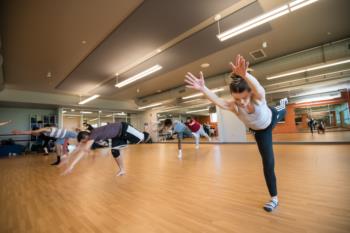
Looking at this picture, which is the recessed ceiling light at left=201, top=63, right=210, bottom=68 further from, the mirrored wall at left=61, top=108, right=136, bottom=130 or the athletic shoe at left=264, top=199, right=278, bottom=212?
the mirrored wall at left=61, top=108, right=136, bottom=130

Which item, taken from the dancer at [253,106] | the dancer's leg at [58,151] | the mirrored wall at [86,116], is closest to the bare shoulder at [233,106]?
the dancer at [253,106]

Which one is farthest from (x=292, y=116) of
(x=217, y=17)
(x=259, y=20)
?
(x=217, y=17)

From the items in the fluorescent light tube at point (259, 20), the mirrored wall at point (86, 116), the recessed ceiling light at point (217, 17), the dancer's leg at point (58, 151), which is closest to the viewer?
the fluorescent light tube at point (259, 20)

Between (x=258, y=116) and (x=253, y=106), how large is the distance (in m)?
0.11

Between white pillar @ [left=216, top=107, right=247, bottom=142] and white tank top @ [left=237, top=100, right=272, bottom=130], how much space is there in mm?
8643

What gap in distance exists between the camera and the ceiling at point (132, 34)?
3547 millimetres

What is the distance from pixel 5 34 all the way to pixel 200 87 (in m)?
5.52

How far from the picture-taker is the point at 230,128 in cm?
1041

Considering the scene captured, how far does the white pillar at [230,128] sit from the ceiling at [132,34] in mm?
3890

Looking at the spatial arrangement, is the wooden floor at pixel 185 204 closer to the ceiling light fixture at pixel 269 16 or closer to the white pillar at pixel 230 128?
the ceiling light fixture at pixel 269 16

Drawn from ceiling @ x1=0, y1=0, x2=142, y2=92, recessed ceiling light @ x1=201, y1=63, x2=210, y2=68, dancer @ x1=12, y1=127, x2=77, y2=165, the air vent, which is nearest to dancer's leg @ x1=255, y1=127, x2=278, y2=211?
ceiling @ x1=0, y1=0, x2=142, y2=92

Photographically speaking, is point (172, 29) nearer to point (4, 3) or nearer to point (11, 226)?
point (4, 3)

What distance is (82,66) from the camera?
612 cm

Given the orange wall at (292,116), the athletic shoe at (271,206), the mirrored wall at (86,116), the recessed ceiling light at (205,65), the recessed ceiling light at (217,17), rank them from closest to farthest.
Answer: the athletic shoe at (271,206) < the recessed ceiling light at (217,17) < the recessed ceiling light at (205,65) < the mirrored wall at (86,116) < the orange wall at (292,116)
